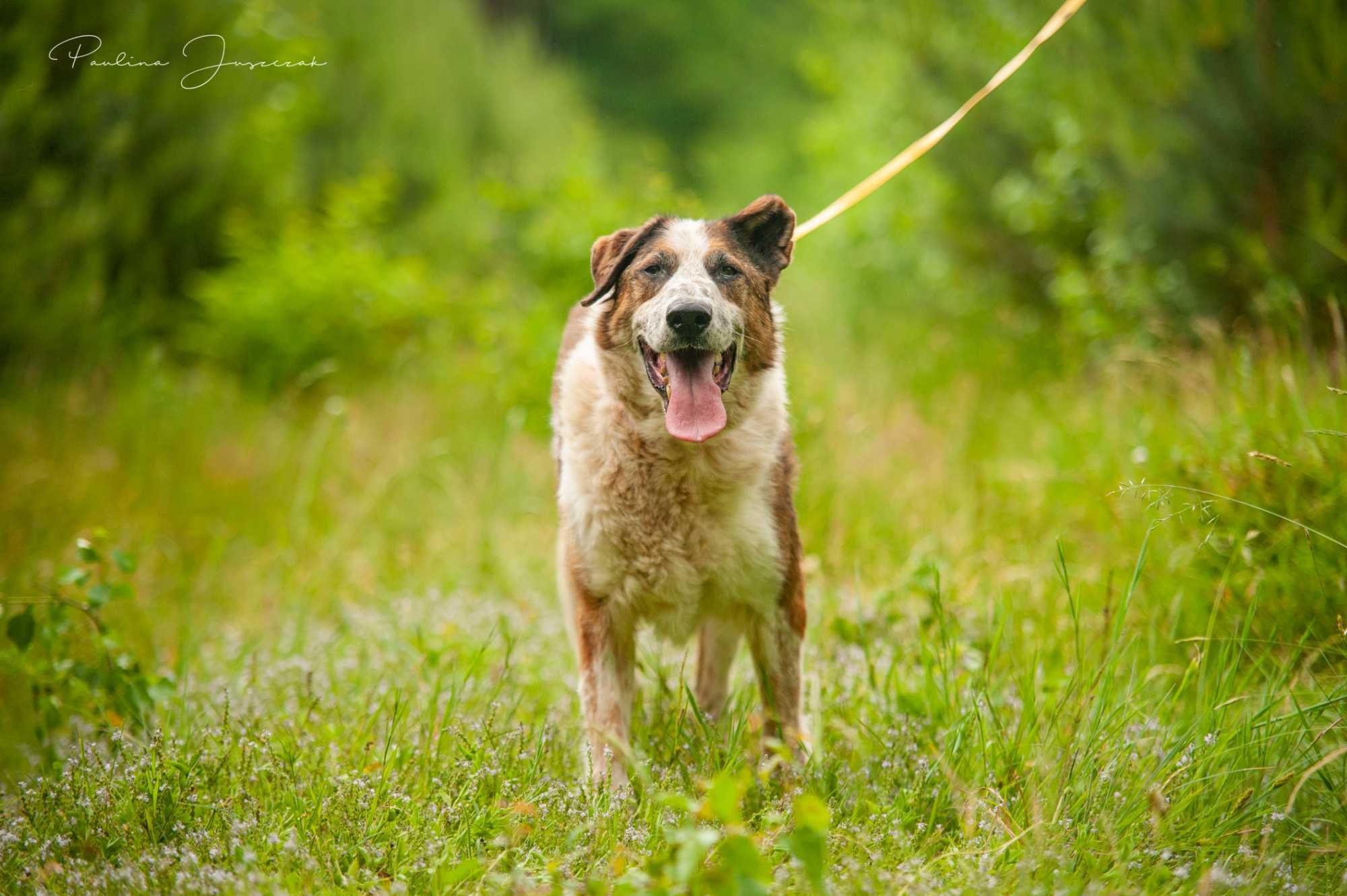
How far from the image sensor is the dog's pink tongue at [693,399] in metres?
2.99

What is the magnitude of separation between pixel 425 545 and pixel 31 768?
2496 millimetres

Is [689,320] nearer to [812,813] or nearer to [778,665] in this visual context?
[778,665]

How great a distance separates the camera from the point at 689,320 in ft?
9.65

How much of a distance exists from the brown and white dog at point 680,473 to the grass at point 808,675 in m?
0.25

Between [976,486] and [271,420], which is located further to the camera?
[271,420]

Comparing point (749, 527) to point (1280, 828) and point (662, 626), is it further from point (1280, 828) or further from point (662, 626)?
point (1280, 828)

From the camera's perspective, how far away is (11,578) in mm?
4488

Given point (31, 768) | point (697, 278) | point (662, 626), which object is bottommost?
point (31, 768)

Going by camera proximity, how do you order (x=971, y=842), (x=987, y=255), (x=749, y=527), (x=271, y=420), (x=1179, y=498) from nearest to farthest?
(x=971, y=842), (x=749, y=527), (x=1179, y=498), (x=271, y=420), (x=987, y=255)

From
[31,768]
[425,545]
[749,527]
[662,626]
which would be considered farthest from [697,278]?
[425,545]

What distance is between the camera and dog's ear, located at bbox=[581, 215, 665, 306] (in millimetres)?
3295

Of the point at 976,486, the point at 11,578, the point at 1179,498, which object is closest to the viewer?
the point at 1179,498

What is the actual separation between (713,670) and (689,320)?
1.36 meters

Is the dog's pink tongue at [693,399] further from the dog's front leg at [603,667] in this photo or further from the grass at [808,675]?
the grass at [808,675]
